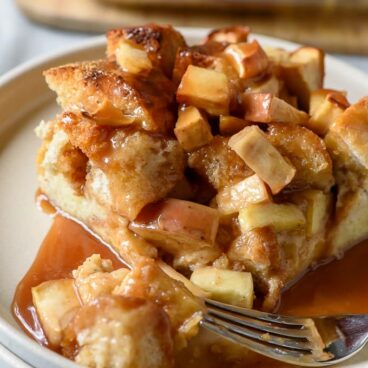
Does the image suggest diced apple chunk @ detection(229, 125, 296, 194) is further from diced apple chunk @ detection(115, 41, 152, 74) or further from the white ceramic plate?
the white ceramic plate

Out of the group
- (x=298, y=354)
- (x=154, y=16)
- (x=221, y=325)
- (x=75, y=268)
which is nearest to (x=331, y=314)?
(x=298, y=354)

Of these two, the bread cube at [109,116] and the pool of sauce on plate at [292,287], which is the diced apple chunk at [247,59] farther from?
the pool of sauce on plate at [292,287]

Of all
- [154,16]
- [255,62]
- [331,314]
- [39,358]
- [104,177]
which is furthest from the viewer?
[154,16]

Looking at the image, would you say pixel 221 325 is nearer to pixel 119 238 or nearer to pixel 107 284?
pixel 107 284

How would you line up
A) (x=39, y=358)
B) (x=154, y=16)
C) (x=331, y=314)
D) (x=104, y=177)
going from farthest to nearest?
1. (x=154, y=16)
2. (x=104, y=177)
3. (x=331, y=314)
4. (x=39, y=358)

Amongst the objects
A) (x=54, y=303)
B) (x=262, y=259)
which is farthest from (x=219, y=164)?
(x=54, y=303)

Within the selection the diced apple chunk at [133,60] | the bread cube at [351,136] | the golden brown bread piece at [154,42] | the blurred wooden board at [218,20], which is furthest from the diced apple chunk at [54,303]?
the blurred wooden board at [218,20]
